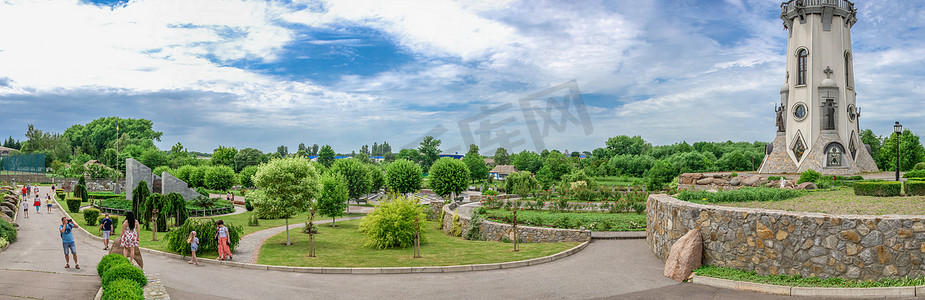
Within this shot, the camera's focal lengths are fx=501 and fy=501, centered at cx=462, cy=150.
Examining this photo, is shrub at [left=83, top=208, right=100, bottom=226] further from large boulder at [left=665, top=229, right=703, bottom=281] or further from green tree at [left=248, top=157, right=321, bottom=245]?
large boulder at [left=665, top=229, right=703, bottom=281]

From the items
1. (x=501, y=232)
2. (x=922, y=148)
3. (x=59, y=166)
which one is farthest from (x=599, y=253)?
(x=59, y=166)

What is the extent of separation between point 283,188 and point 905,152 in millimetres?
53616

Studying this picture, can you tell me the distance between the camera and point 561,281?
12562mm

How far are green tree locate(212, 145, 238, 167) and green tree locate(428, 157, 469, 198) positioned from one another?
6079 cm

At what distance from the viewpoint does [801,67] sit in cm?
3769

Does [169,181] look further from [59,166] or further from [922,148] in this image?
[922,148]

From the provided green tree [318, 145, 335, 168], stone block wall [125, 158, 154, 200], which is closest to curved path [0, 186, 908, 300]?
stone block wall [125, 158, 154, 200]

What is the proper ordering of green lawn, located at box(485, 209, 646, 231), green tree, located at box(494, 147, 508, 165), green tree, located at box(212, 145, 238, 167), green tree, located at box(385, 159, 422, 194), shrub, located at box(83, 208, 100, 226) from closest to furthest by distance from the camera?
green lawn, located at box(485, 209, 646, 231), shrub, located at box(83, 208, 100, 226), green tree, located at box(385, 159, 422, 194), green tree, located at box(212, 145, 238, 167), green tree, located at box(494, 147, 508, 165)

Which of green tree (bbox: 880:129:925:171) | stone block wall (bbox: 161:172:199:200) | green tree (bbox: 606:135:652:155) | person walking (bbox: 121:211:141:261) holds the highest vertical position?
green tree (bbox: 606:135:652:155)

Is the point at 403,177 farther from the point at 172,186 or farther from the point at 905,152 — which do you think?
the point at 905,152

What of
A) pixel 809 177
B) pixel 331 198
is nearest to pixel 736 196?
pixel 809 177

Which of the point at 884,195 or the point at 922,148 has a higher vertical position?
the point at 922,148

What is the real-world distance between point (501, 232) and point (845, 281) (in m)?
12.9

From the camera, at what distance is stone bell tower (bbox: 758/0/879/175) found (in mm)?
36312
